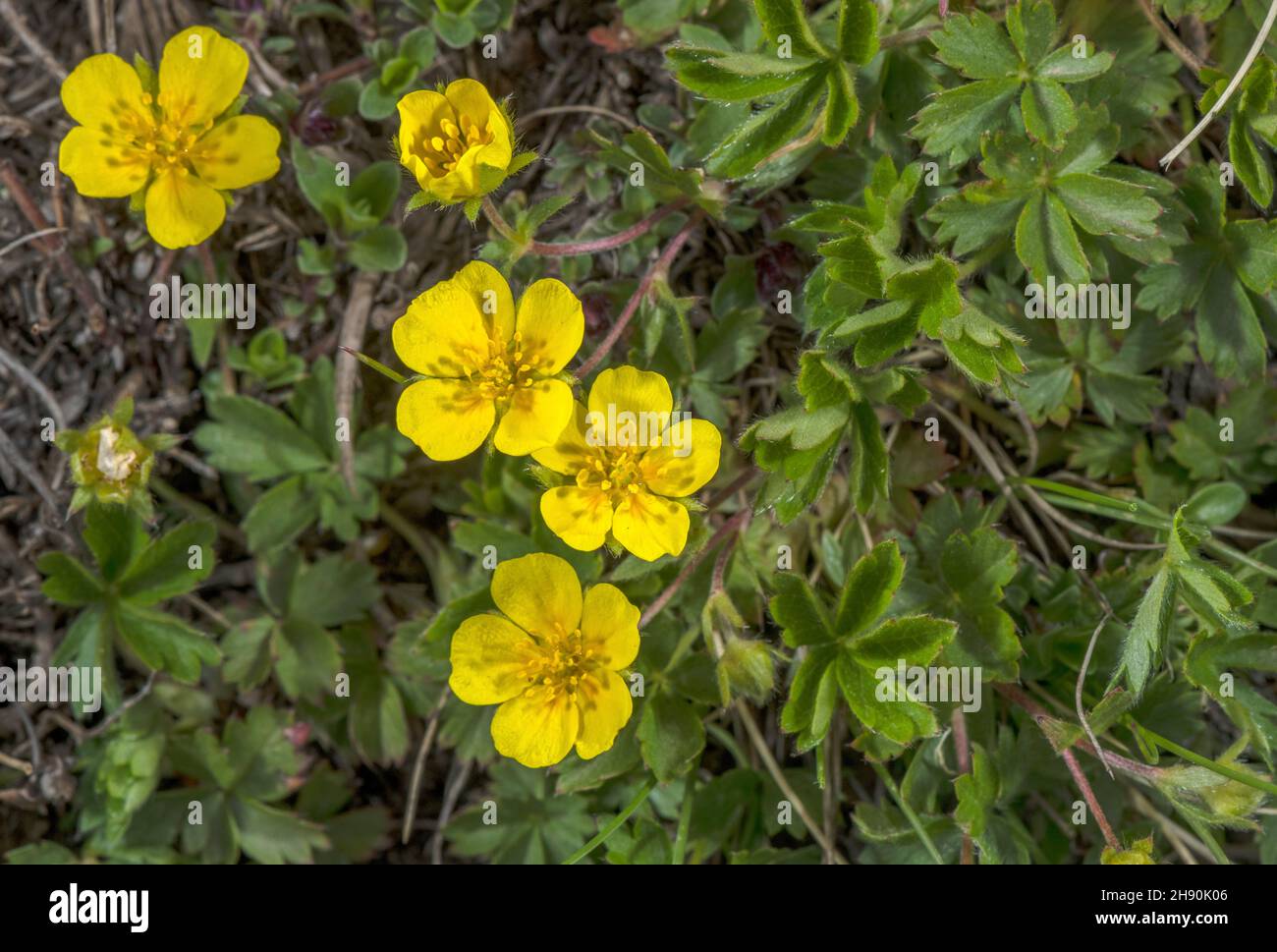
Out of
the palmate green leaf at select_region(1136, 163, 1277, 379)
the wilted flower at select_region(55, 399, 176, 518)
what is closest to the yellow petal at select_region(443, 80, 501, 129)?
the wilted flower at select_region(55, 399, 176, 518)

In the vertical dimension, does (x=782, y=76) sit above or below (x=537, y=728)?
above

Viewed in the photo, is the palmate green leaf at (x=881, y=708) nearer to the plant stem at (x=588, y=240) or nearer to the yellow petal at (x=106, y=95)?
the plant stem at (x=588, y=240)

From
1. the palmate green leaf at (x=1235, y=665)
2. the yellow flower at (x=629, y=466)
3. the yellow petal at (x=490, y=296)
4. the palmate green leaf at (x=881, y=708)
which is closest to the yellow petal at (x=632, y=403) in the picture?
the yellow flower at (x=629, y=466)

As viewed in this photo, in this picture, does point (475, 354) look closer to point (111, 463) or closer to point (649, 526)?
point (649, 526)

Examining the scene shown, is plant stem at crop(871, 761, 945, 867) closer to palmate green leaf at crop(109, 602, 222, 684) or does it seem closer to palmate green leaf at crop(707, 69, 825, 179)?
palmate green leaf at crop(707, 69, 825, 179)

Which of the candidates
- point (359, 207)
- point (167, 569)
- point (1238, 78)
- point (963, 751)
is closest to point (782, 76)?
point (1238, 78)

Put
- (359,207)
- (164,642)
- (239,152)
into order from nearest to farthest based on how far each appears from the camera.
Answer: (239,152), (164,642), (359,207)
